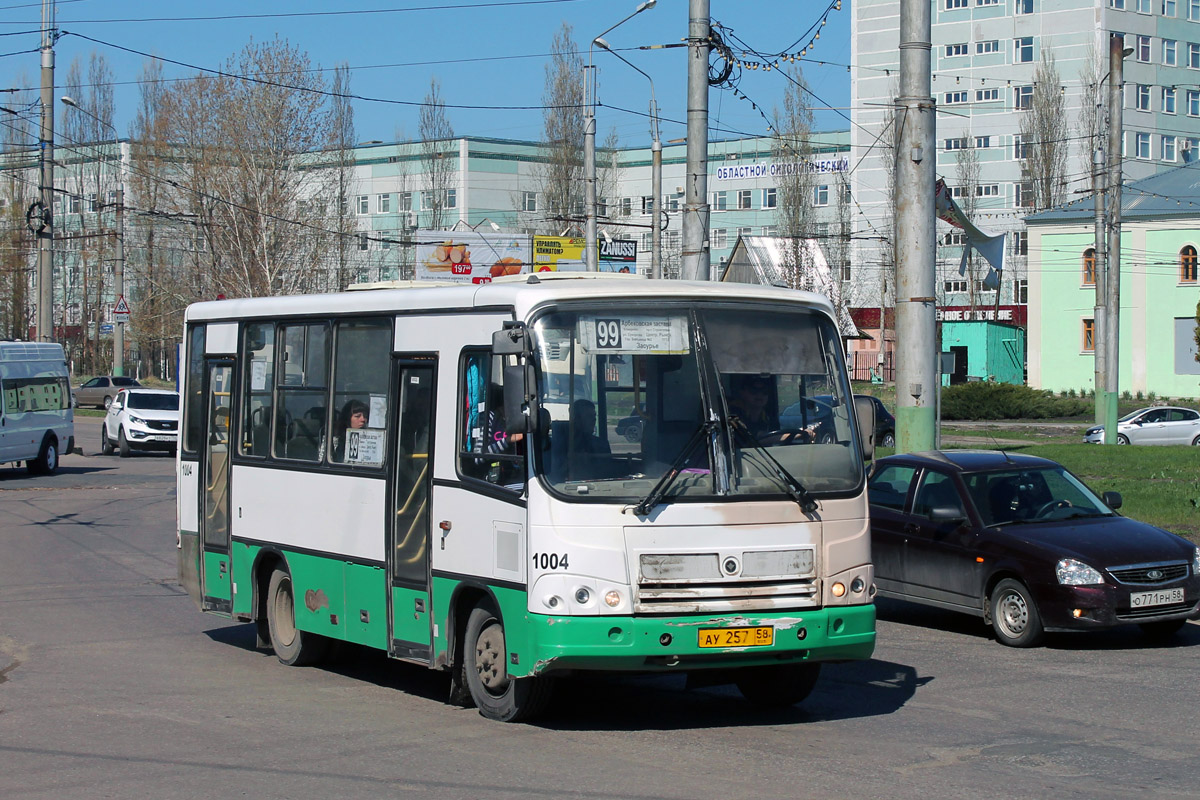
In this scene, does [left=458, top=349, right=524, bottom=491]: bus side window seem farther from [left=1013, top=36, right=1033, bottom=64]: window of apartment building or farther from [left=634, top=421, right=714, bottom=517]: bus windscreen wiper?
[left=1013, top=36, right=1033, bottom=64]: window of apartment building

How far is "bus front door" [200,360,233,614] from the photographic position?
1125cm

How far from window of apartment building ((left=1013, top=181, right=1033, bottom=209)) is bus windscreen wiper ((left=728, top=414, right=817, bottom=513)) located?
75969 mm

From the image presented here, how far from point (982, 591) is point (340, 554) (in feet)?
17.3

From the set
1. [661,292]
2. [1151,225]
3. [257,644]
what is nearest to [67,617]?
[257,644]

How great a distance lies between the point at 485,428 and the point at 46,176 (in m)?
35.2

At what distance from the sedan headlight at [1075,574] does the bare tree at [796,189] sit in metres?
65.5

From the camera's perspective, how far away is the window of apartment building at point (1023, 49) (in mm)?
81938

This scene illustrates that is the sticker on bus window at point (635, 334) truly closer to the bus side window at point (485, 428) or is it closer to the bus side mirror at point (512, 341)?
the bus side mirror at point (512, 341)

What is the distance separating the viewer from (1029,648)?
11.2 meters

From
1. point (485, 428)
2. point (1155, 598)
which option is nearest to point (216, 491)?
point (485, 428)

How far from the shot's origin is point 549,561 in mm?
7520

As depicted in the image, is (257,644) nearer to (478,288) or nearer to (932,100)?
(478,288)

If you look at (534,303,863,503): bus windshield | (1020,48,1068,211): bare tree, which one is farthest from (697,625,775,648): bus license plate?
(1020,48,1068,211): bare tree

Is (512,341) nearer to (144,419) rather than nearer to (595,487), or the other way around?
(595,487)
